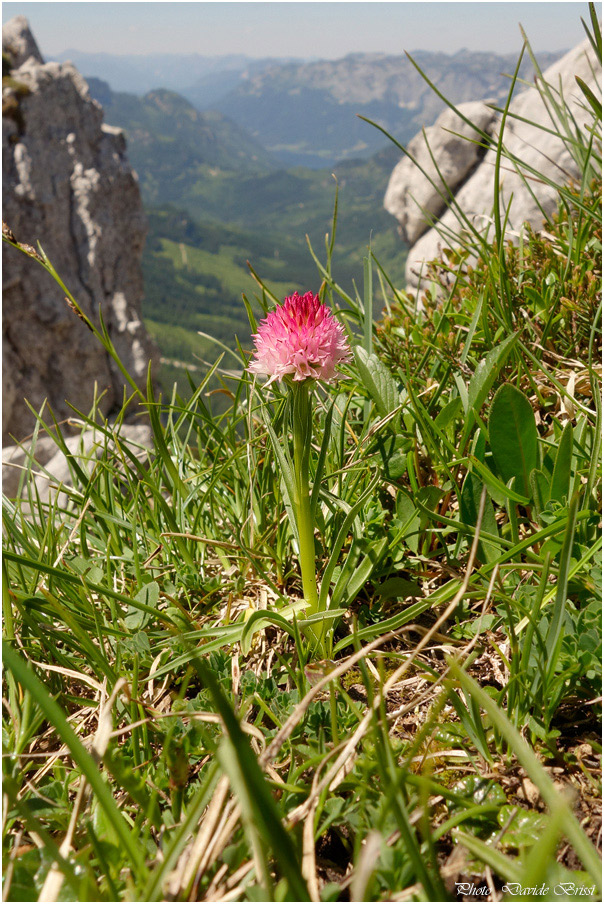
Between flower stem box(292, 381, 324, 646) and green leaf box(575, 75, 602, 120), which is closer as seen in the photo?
flower stem box(292, 381, 324, 646)

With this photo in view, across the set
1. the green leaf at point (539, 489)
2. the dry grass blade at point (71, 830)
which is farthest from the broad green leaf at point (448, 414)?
the dry grass blade at point (71, 830)

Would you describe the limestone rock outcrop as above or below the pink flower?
above

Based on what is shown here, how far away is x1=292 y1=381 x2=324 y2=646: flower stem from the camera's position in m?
1.30

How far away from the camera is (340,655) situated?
4.78ft

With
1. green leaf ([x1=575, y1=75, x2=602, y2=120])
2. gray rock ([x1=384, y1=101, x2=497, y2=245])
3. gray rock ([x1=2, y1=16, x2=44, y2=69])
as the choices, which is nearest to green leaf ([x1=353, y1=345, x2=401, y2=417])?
green leaf ([x1=575, y1=75, x2=602, y2=120])

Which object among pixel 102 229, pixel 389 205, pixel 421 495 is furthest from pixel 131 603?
pixel 102 229

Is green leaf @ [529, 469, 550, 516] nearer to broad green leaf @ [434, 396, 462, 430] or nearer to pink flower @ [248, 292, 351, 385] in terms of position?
broad green leaf @ [434, 396, 462, 430]

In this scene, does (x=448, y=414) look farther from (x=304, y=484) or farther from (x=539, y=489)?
(x=304, y=484)

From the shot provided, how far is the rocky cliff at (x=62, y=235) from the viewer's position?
30047 millimetres

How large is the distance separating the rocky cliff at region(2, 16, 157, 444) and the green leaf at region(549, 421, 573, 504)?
2977cm

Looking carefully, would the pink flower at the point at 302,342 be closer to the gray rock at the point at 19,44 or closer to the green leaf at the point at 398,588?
the green leaf at the point at 398,588

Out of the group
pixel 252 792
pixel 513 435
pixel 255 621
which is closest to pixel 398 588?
pixel 255 621

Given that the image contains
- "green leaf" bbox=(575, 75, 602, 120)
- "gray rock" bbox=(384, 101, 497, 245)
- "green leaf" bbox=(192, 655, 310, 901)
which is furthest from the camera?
"gray rock" bbox=(384, 101, 497, 245)

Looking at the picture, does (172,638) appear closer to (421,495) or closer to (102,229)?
(421,495)
